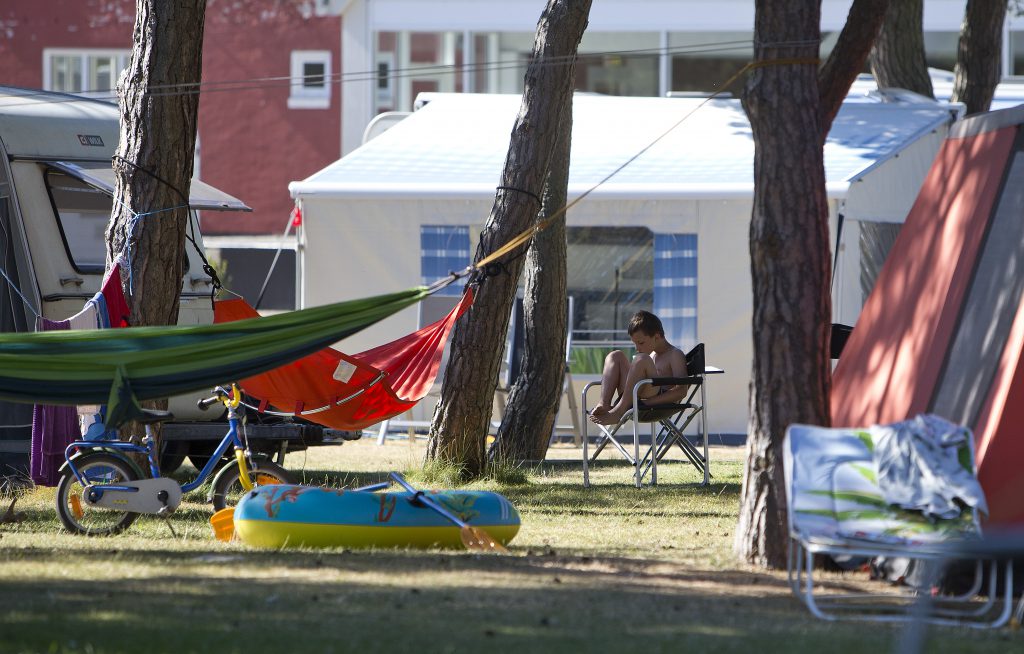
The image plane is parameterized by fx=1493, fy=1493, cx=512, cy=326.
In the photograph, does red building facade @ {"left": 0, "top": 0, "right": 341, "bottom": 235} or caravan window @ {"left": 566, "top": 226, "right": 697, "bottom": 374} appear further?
red building facade @ {"left": 0, "top": 0, "right": 341, "bottom": 235}

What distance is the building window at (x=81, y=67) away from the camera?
67.4 ft

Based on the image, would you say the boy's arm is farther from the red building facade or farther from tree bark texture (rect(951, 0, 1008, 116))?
the red building facade

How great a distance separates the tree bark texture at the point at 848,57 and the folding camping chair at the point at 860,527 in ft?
4.01

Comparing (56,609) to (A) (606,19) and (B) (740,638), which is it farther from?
(A) (606,19)

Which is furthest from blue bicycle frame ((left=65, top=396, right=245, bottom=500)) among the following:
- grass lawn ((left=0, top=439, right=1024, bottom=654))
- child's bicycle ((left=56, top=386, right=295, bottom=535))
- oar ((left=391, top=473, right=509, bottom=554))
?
oar ((left=391, top=473, right=509, bottom=554))

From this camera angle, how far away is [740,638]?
4.06m

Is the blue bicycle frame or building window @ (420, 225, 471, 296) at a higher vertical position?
building window @ (420, 225, 471, 296)

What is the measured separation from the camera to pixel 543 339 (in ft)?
31.1

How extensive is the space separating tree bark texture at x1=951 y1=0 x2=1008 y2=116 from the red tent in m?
6.39

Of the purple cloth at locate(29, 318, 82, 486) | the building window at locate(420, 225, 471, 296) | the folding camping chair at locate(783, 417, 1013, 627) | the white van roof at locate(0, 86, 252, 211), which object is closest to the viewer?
the folding camping chair at locate(783, 417, 1013, 627)

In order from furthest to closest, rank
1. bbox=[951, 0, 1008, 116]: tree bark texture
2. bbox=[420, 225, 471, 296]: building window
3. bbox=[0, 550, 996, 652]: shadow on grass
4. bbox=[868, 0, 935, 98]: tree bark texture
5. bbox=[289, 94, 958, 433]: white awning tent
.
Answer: bbox=[868, 0, 935, 98]: tree bark texture → bbox=[951, 0, 1008, 116]: tree bark texture → bbox=[420, 225, 471, 296]: building window → bbox=[289, 94, 958, 433]: white awning tent → bbox=[0, 550, 996, 652]: shadow on grass

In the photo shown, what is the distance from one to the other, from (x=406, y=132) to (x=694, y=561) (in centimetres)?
728

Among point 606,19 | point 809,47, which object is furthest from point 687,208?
point 606,19

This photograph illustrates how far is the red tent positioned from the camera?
4965 millimetres
